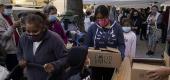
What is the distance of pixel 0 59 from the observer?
23.0 ft

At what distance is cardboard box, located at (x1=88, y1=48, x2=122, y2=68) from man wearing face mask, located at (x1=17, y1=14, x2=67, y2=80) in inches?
55.8

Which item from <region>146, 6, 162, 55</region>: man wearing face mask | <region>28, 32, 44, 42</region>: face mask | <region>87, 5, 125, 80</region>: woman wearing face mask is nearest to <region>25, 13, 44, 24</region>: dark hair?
<region>28, 32, 44, 42</region>: face mask

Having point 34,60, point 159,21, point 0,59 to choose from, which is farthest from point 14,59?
point 159,21

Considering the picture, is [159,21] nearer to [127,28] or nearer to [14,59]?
[127,28]

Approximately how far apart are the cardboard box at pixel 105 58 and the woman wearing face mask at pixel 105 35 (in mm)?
321

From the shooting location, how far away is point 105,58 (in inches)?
268

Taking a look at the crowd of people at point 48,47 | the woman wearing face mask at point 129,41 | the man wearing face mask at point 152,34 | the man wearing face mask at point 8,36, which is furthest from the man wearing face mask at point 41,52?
the man wearing face mask at point 152,34

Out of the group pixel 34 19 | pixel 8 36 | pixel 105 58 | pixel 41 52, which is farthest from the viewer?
pixel 8 36

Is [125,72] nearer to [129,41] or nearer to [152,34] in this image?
[129,41]

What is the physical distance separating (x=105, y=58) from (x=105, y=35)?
25.7 inches

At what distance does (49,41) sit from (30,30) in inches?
10.7

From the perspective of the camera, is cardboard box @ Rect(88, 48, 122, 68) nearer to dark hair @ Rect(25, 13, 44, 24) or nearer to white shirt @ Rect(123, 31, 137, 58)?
dark hair @ Rect(25, 13, 44, 24)

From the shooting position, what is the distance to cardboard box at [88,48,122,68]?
22.0 feet

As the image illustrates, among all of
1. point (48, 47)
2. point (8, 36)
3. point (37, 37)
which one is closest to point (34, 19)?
point (37, 37)
